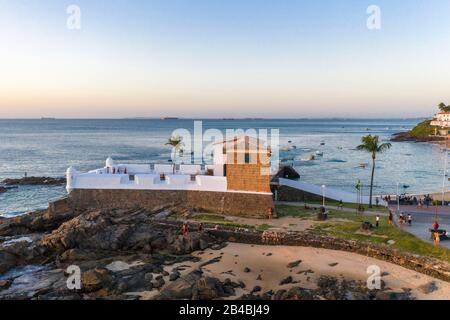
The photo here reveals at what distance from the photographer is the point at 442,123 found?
124 meters

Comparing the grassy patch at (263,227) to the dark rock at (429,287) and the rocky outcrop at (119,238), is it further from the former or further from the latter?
the dark rock at (429,287)

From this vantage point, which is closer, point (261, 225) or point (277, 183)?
point (261, 225)

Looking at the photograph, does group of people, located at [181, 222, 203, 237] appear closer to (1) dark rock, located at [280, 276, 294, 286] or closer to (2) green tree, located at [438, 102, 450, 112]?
(1) dark rock, located at [280, 276, 294, 286]

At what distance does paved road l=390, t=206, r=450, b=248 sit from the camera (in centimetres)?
2228

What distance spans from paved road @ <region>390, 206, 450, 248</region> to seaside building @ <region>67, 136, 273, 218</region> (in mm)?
8833

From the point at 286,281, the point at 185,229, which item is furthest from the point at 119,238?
the point at 286,281

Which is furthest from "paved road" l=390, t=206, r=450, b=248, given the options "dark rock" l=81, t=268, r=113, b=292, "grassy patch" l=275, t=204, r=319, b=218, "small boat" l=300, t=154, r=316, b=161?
"small boat" l=300, t=154, r=316, b=161

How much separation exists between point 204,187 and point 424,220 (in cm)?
1434

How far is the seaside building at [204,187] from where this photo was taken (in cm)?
2684

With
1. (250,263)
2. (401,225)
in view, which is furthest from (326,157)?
(250,263)

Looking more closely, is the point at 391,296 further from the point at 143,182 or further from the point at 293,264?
the point at 143,182

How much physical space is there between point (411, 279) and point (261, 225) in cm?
894

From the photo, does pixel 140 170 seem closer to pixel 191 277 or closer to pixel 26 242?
pixel 26 242

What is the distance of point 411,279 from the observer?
715 inches
